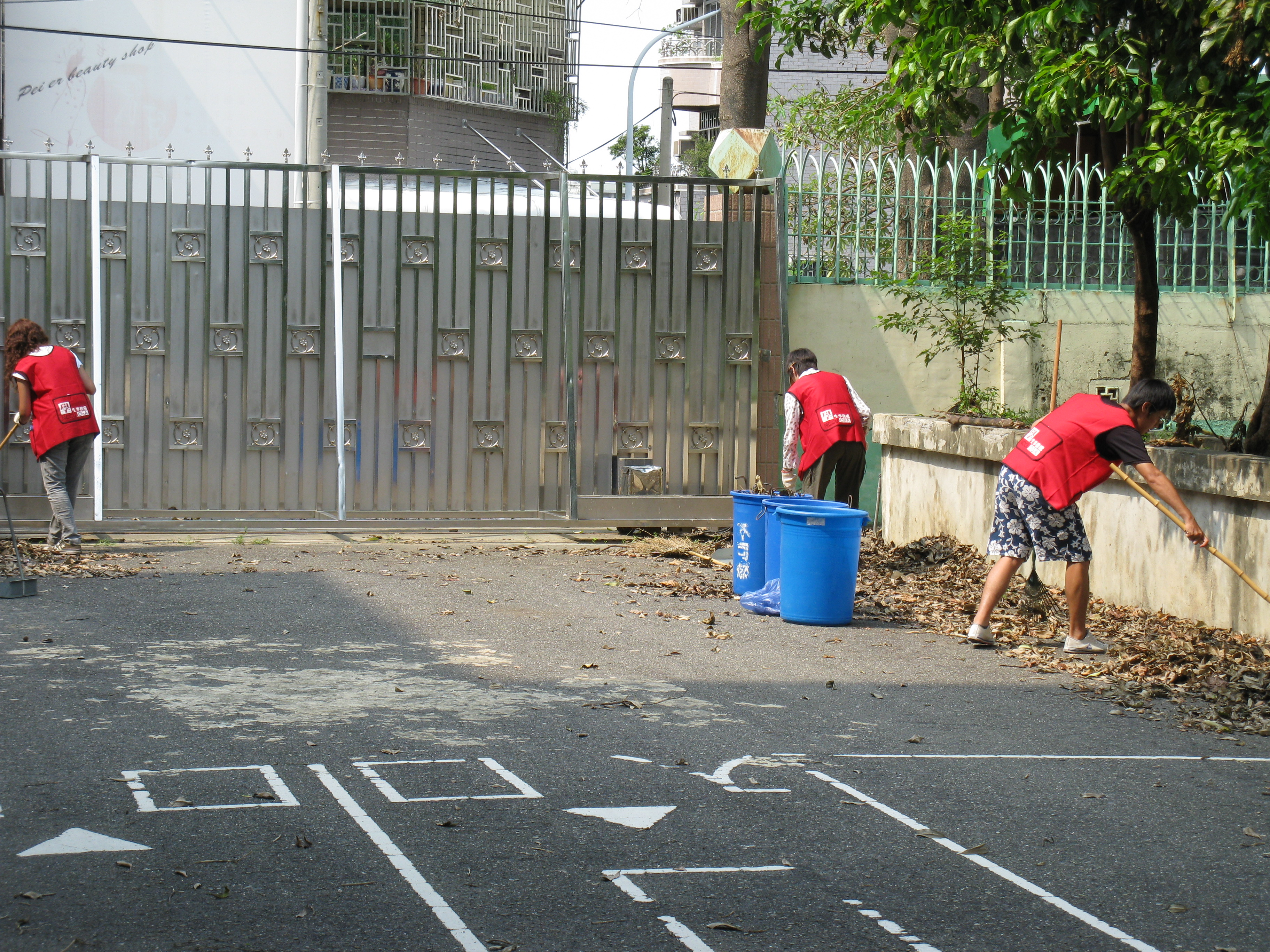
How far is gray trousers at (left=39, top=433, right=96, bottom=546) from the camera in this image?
1094 cm

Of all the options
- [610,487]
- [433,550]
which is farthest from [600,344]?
[433,550]

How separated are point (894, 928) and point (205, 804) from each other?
2.46 metres

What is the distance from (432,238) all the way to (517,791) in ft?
26.0

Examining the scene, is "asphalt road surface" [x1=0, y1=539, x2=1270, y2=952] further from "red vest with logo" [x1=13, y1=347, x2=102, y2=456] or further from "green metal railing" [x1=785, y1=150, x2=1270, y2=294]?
"green metal railing" [x1=785, y1=150, x2=1270, y2=294]

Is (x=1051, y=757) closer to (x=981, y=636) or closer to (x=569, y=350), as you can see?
(x=981, y=636)

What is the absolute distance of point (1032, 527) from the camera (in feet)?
27.2

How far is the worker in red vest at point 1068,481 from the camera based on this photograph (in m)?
7.89

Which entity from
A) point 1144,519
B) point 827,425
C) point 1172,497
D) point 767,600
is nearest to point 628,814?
point 1172,497

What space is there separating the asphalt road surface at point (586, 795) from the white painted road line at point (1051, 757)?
0.08 feet

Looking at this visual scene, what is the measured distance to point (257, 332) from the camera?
12.0 metres

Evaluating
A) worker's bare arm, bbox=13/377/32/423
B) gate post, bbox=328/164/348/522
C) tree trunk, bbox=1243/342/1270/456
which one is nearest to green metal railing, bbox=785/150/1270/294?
gate post, bbox=328/164/348/522

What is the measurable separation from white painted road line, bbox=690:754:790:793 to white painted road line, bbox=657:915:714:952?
1.29 metres

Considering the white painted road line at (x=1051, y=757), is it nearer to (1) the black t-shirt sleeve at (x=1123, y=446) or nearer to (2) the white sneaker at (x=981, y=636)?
(1) the black t-shirt sleeve at (x=1123, y=446)

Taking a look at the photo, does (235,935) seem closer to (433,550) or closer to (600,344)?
(433,550)
